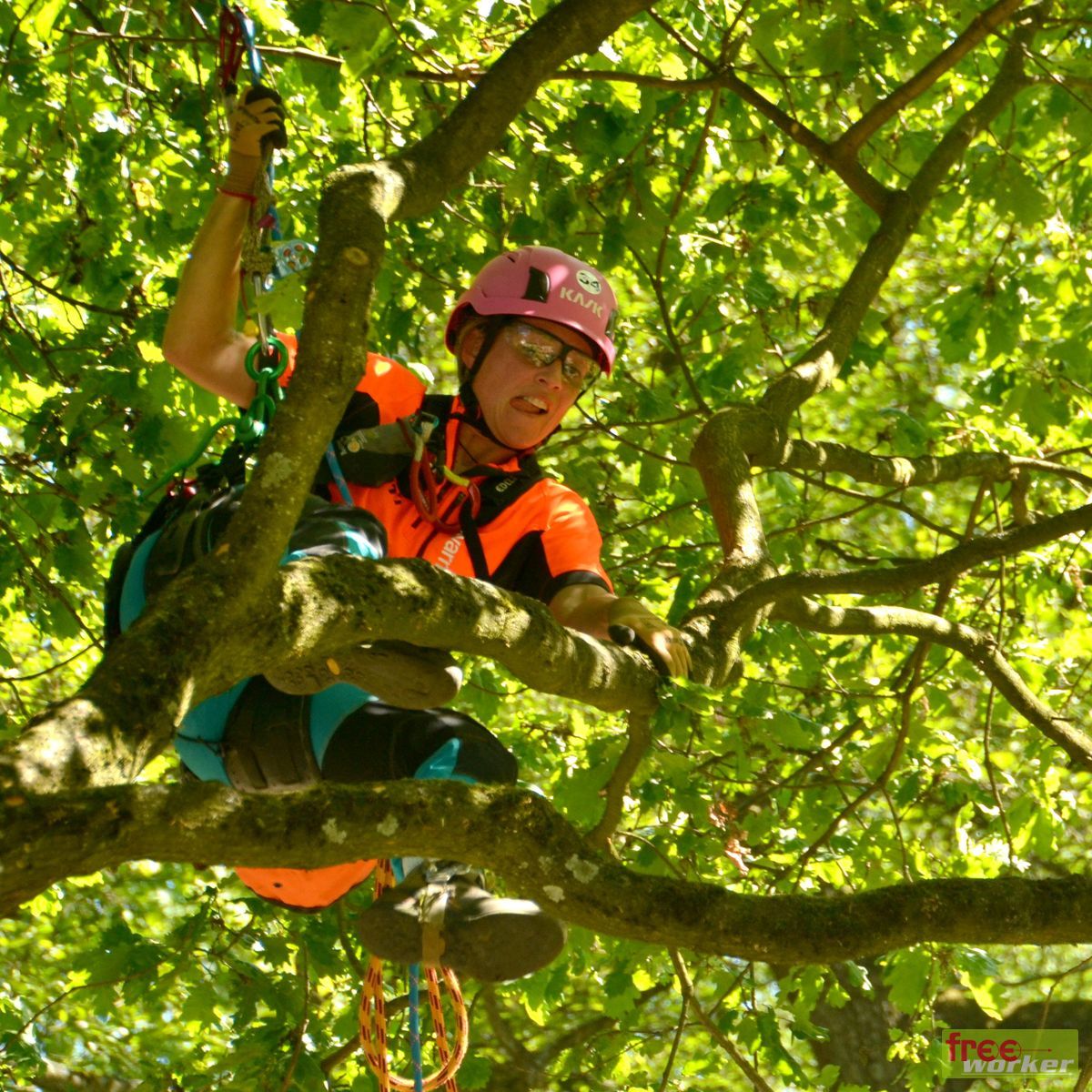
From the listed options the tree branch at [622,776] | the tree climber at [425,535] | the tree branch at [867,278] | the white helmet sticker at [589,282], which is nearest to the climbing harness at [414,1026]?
Answer: the tree climber at [425,535]

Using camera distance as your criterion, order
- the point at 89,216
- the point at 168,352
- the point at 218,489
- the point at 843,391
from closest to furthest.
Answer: the point at 218,489
the point at 168,352
the point at 89,216
the point at 843,391

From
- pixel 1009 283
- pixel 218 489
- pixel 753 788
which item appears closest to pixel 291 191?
pixel 1009 283

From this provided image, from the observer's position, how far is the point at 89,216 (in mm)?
5602

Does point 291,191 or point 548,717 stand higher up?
point 291,191

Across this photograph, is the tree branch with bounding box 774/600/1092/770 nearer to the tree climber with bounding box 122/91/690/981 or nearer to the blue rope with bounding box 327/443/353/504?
the tree climber with bounding box 122/91/690/981

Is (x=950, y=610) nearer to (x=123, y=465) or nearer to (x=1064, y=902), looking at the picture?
(x=123, y=465)

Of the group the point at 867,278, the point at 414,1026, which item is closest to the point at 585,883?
the point at 414,1026

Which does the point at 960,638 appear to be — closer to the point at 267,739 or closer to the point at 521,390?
the point at 521,390

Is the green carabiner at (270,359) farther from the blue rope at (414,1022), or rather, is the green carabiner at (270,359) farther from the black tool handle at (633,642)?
the black tool handle at (633,642)

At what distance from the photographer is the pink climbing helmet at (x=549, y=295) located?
152 inches

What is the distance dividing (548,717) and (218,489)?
553cm

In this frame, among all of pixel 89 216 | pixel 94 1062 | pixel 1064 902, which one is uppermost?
pixel 89 216

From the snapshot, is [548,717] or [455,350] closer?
[455,350]

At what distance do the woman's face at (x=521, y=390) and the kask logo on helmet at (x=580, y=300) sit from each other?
→ 70mm
